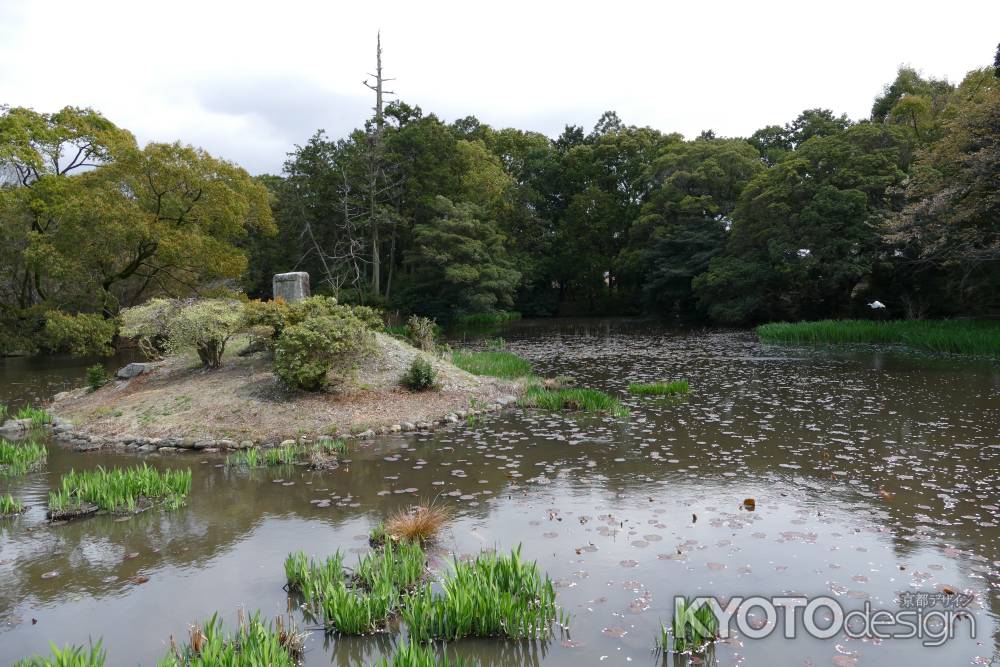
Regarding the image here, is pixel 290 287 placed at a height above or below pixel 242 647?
above

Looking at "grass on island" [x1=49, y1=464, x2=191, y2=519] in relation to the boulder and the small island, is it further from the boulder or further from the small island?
the boulder

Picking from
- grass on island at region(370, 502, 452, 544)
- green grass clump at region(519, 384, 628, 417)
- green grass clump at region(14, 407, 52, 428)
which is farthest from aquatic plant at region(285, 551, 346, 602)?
green grass clump at region(14, 407, 52, 428)

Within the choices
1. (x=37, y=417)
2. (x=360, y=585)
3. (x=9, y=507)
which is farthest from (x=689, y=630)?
(x=37, y=417)

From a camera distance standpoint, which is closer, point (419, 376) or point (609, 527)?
point (609, 527)

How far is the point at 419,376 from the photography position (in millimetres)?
12469

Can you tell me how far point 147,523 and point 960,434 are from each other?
36.1ft

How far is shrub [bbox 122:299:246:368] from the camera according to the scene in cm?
1231

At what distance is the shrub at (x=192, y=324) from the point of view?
12.3 metres

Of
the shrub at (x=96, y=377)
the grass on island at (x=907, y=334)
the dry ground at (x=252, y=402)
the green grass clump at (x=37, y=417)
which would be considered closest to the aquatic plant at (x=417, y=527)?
the dry ground at (x=252, y=402)

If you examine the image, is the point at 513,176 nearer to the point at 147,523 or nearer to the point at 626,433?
the point at 626,433

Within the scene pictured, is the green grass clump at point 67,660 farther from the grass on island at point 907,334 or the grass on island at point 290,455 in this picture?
the grass on island at point 907,334

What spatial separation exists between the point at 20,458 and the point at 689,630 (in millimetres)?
9339

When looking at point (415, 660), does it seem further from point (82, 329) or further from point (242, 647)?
point (82, 329)

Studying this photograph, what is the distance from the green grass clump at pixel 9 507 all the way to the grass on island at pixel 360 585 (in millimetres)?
3913
